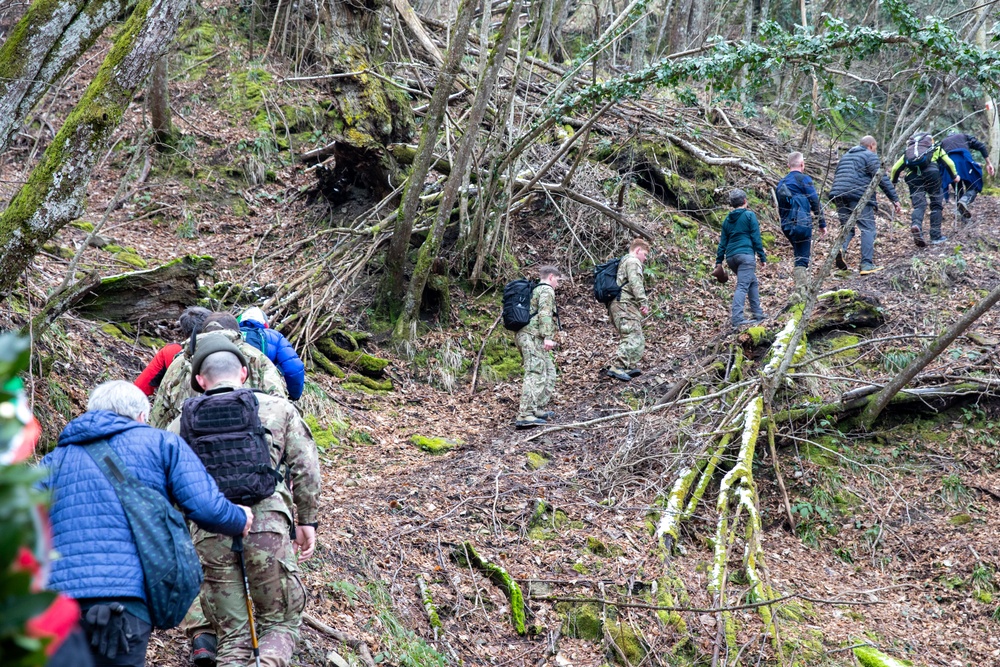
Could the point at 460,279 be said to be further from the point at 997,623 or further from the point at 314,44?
the point at 997,623

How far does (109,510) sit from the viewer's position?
9.89ft

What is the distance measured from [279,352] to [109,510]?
2.53 meters

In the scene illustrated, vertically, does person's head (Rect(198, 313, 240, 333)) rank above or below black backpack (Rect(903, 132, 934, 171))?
below

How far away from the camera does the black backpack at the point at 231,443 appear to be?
3654 mm

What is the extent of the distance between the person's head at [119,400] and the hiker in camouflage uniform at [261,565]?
567 mm

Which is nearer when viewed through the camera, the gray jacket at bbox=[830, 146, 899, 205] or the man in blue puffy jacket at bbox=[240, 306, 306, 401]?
the man in blue puffy jacket at bbox=[240, 306, 306, 401]

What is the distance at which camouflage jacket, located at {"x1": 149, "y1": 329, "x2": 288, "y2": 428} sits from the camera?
4789 millimetres

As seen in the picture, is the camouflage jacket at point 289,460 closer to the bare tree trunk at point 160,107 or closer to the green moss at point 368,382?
the green moss at point 368,382

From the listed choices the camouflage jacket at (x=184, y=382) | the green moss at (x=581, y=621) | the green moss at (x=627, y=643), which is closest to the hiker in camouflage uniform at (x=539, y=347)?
the green moss at (x=581, y=621)

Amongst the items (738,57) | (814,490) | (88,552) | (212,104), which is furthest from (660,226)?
(88,552)

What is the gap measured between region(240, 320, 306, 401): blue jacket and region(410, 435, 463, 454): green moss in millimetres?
3395

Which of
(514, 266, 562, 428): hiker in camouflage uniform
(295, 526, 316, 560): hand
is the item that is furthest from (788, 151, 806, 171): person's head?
(295, 526, 316, 560): hand

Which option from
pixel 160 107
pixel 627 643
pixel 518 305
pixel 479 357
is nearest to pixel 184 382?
pixel 627 643

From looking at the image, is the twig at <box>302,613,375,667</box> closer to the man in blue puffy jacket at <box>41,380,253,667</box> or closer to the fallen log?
the man in blue puffy jacket at <box>41,380,253,667</box>
